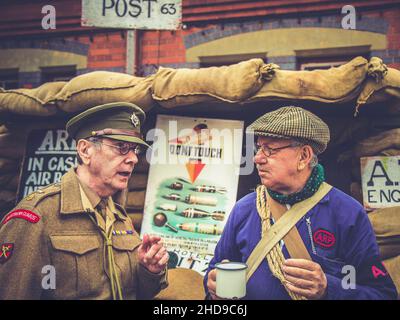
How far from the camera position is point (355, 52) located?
4.71 m

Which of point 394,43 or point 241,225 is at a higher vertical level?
point 394,43

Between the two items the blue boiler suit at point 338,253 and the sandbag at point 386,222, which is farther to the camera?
the sandbag at point 386,222

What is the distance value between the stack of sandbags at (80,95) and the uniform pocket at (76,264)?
4.45 ft

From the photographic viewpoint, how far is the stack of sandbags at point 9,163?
3.81m

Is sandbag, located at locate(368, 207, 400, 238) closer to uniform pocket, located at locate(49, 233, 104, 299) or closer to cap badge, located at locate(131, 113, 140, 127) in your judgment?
cap badge, located at locate(131, 113, 140, 127)

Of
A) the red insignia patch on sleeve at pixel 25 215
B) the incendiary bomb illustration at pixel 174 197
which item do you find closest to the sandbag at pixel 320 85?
the incendiary bomb illustration at pixel 174 197

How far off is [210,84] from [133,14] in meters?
0.75

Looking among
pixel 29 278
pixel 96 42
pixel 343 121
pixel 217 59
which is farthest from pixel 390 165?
pixel 96 42

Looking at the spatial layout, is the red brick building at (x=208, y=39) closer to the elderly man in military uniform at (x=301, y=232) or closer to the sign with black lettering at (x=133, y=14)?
the sign with black lettering at (x=133, y=14)

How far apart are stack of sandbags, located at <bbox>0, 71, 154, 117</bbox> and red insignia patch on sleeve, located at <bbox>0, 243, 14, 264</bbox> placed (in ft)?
4.95

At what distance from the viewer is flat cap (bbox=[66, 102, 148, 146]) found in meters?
2.44
